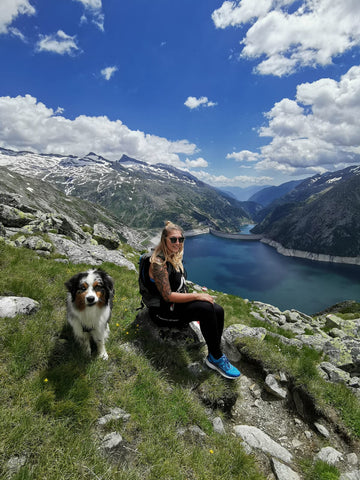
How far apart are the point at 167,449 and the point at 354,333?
16667mm

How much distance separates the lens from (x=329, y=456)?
14.0 feet

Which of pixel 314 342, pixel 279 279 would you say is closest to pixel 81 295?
pixel 314 342

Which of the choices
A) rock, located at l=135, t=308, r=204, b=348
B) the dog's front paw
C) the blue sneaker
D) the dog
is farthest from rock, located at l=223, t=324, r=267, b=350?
the dog

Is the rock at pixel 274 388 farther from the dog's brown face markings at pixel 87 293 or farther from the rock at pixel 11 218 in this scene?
the rock at pixel 11 218

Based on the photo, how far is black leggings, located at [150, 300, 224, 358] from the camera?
204 inches

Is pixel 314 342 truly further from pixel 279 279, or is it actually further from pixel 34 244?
pixel 279 279

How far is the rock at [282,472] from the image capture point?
3762 millimetres

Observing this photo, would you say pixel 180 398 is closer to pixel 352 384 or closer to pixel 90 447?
pixel 90 447

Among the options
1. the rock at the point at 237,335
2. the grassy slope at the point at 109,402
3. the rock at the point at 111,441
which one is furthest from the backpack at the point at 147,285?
the rock at the point at 237,335

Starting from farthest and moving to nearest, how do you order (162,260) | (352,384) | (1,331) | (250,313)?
1. (250,313)
2. (352,384)
3. (162,260)
4. (1,331)

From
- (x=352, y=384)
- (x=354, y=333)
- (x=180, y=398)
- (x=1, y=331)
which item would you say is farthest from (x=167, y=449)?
(x=354, y=333)

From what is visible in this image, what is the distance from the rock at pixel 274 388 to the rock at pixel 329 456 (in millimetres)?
1222

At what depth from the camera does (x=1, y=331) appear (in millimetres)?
4262

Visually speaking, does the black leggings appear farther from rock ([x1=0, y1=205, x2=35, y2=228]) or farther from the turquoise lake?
the turquoise lake
